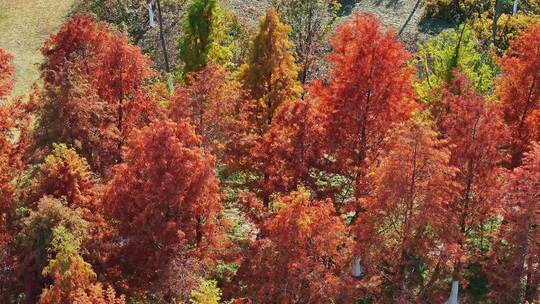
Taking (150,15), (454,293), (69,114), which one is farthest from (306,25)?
(454,293)

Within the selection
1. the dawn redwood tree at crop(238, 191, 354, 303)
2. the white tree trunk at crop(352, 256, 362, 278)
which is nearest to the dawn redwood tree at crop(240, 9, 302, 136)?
the white tree trunk at crop(352, 256, 362, 278)

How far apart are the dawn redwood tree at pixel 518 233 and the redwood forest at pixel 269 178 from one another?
0.09 metres

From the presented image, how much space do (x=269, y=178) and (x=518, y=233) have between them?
10.7 metres

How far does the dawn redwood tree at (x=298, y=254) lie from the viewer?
2203 centimetres

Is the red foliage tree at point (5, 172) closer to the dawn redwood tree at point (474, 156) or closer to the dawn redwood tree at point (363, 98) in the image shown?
the dawn redwood tree at point (363, 98)

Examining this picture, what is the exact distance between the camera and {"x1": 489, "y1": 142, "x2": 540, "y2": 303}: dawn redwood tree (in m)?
24.3

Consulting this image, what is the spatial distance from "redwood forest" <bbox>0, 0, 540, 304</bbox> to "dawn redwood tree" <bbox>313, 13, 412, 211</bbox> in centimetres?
8

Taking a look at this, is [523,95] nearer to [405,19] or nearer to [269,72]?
[269,72]

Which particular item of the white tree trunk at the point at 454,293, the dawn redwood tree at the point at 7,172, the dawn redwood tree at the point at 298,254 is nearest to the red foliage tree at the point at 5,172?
the dawn redwood tree at the point at 7,172

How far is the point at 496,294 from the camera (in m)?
Answer: 26.5

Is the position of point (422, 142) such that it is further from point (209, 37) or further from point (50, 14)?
point (50, 14)

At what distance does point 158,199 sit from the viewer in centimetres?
2350

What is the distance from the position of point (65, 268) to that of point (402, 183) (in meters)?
12.4

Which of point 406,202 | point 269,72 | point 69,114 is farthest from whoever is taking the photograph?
point 269,72
